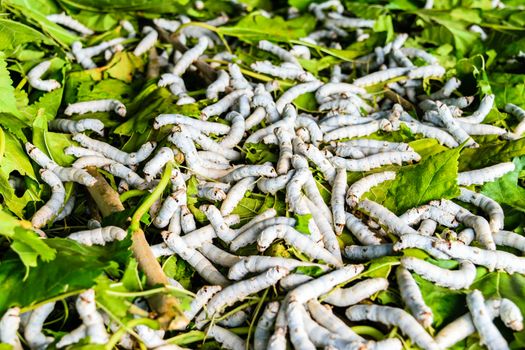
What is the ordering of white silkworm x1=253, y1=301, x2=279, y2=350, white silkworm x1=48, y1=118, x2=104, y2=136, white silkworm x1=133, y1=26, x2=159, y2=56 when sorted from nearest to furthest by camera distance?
white silkworm x1=253, y1=301, x2=279, y2=350 < white silkworm x1=48, y1=118, x2=104, y2=136 < white silkworm x1=133, y1=26, x2=159, y2=56

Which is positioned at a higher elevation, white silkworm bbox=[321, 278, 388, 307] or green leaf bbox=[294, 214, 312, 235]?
green leaf bbox=[294, 214, 312, 235]

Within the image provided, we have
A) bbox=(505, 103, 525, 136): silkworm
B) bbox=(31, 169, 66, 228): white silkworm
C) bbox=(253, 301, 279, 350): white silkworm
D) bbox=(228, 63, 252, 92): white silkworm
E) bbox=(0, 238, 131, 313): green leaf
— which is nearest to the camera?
bbox=(0, 238, 131, 313): green leaf

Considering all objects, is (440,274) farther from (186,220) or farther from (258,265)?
(186,220)

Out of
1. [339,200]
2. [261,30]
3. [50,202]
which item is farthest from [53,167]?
[261,30]

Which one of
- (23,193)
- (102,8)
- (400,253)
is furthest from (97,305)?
(102,8)

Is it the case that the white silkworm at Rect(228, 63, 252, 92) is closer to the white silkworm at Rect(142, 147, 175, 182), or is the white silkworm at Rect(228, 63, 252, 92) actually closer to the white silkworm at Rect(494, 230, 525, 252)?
the white silkworm at Rect(142, 147, 175, 182)

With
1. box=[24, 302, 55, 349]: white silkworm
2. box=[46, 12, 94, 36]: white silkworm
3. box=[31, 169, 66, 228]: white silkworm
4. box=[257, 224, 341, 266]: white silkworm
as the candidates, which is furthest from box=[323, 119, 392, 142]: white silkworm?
box=[46, 12, 94, 36]: white silkworm

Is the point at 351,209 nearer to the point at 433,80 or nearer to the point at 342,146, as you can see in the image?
the point at 342,146
